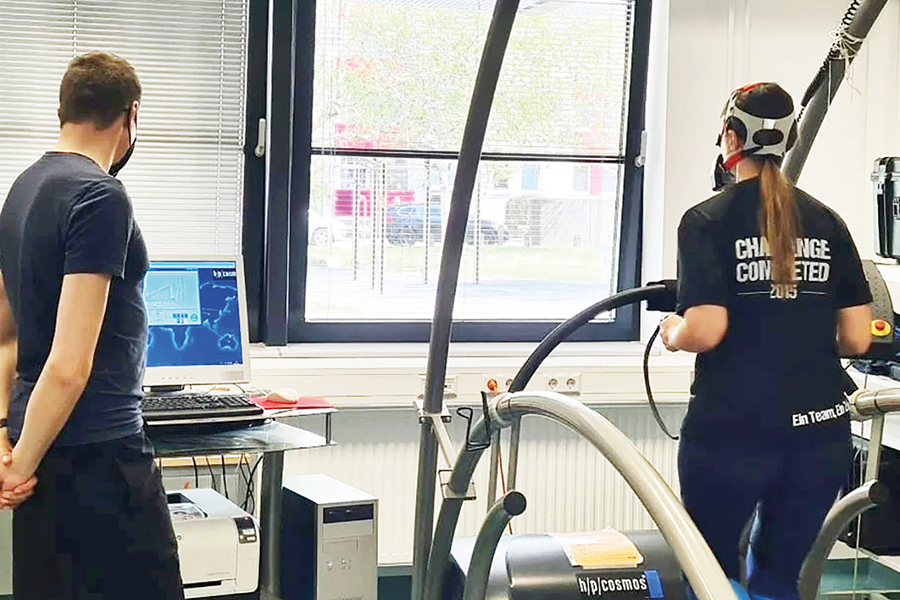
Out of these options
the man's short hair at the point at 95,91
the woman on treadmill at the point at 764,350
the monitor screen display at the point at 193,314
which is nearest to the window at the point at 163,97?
the monitor screen display at the point at 193,314

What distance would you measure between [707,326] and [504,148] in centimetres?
203

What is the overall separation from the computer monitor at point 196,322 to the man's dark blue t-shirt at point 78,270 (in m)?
0.96

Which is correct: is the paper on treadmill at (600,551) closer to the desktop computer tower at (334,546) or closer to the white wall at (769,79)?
the desktop computer tower at (334,546)

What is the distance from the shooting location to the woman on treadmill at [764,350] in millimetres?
2303

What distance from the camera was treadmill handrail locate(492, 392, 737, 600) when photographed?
127 cm

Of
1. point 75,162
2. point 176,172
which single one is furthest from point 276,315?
point 75,162

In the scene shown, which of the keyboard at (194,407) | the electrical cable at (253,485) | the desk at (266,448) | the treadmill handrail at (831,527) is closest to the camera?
the treadmill handrail at (831,527)

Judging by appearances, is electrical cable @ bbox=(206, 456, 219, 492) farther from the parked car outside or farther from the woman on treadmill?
the woman on treadmill

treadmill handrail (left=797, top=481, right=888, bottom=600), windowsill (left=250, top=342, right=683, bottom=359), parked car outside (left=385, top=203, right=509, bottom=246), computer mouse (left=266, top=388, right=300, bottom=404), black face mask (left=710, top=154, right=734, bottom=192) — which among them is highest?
black face mask (left=710, top=154, right=734, bottom=192)

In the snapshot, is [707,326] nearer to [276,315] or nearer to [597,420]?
[597,420]

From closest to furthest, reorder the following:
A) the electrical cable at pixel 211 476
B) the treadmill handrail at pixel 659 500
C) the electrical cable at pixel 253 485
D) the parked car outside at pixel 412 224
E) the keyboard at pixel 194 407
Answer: the treadmill handrail at pixel 659 500, the keyboard at pixel 194 407, the electrical cable at pixel 211 476, the electrical cable at pixel 253 485, the parked car outside at pixel 412 224

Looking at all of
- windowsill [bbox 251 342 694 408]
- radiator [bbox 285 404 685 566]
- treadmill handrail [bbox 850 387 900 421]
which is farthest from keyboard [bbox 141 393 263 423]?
treadmill handrail [bbox 850 387 900 421]

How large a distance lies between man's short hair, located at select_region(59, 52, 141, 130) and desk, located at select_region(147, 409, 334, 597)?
849mm

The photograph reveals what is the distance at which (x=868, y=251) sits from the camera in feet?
14.0
